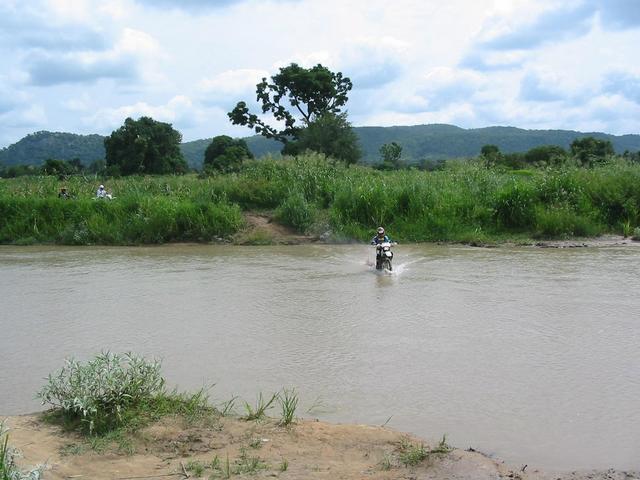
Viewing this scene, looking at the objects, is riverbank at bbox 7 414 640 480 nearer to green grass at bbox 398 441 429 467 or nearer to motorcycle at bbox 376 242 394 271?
green grass at bbox 398 441 429 467

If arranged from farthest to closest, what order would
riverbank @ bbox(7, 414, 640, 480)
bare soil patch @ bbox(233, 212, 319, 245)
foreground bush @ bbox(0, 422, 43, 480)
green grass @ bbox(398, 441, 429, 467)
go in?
bare soil patch @ bbox(233, 212, 319, 245)
green grass @ bbox(398, 441, 429, 467)
riverbank @ bbox(7, 414, 640, 480)
foreground bush @ bbox(0, 422, 43, 480)

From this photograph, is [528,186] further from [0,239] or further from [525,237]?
[0,239]

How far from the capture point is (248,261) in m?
16.8

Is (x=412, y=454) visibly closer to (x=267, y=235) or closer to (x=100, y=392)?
(x=100, y=392)

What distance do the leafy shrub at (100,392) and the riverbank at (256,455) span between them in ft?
0.63

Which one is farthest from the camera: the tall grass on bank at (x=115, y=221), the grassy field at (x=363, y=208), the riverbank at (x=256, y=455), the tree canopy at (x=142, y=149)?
the tree canopy at (x=142, y=149)

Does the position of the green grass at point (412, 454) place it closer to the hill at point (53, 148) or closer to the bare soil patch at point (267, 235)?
the bare soil patch at point (267, 235)

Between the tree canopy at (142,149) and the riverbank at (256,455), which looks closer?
the riverbank at (256,455)

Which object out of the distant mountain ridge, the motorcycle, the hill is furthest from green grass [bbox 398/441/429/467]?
the hill

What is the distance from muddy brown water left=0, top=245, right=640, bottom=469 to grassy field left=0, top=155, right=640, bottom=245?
4167 millimetres

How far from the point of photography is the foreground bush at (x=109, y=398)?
5223mm

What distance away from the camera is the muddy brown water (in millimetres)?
5871

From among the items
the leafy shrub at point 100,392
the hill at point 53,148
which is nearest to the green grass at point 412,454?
the leafy shrub at point 100,392

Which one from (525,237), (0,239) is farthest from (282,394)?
(0,239)
